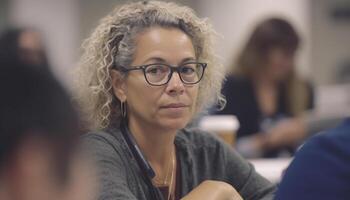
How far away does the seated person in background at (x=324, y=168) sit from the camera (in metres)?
1.15

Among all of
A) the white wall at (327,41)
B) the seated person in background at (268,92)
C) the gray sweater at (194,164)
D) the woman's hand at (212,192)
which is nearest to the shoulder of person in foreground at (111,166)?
the gray sweater at (194,164)

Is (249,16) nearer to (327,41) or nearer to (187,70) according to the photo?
(327,41)

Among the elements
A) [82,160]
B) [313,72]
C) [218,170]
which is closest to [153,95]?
[218,170]

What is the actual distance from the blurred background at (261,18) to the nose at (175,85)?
2196 millimetres

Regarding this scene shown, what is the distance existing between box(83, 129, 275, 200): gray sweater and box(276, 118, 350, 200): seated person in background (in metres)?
0.47

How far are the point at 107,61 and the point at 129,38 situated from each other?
0.27 ft

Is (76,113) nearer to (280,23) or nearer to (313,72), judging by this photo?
(280,23)

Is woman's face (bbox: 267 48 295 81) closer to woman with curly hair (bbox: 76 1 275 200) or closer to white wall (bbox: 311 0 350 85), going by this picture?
woman with curly hair (bbox: 76 1 275 200)

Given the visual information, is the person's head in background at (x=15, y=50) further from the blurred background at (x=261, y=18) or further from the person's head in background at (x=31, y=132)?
the blurred background at (x=261, y=18)

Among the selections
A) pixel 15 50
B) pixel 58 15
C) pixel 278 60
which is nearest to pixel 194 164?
pixel 15 50

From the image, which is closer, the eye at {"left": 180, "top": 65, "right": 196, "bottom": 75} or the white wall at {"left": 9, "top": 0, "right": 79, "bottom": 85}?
the eye at {"left": 180, "top": 65, "right": 196, "bottom": 75}

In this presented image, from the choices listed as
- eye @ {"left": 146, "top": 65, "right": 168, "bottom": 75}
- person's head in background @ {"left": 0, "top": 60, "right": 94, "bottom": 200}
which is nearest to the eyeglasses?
eye @ {"left": 146, "top": 65, "right": 168, "bottom": 75}

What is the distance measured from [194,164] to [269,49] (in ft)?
5.97

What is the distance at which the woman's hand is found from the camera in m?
1.56
